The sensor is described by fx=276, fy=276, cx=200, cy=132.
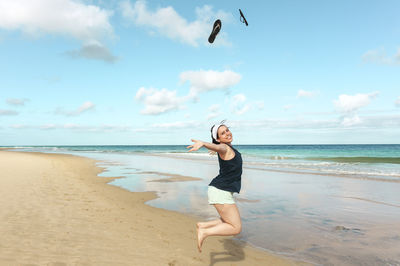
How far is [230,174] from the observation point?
3811 millimetres

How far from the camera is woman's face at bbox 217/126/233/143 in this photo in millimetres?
3787

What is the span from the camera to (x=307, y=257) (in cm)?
460

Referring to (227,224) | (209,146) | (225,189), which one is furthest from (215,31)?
(227,224)

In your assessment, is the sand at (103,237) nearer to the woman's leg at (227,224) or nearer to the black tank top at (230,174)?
the woman's leg at (227,224)

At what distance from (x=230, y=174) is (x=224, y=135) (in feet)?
1.79

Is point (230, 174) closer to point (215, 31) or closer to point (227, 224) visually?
point (227, 224)

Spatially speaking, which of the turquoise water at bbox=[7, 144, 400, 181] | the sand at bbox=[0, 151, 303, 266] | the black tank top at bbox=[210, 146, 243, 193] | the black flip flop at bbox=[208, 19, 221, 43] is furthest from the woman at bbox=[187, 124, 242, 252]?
the turquoise water at bbox=[7, 144, 400, 181]

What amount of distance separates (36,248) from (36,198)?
4.51m

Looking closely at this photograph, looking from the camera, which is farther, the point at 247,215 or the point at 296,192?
the point at 296,192

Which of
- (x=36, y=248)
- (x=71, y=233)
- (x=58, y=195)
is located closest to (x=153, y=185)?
(x=58, y=195)

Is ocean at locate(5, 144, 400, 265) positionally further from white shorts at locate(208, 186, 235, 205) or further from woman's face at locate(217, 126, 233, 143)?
woman's face at locate(217, 126, 233, 143)

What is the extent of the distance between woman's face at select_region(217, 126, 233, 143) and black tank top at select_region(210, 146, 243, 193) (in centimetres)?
16

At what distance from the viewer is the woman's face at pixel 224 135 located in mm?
3787

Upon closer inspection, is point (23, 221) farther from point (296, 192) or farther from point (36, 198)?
point (296, 192)
